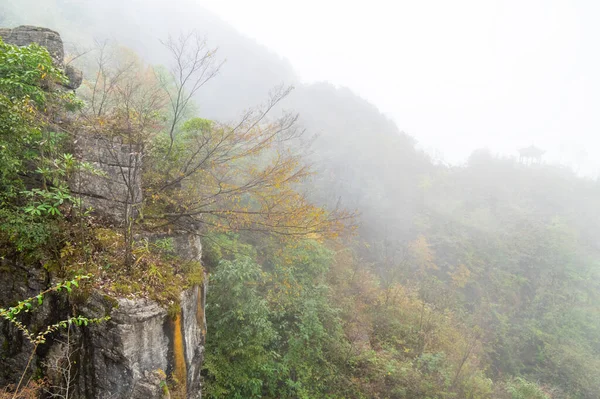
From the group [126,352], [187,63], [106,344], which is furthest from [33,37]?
[126,352]

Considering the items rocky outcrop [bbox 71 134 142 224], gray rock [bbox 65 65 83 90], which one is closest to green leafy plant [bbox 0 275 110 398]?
rocky outcrop [bbox 71 134 142 224]

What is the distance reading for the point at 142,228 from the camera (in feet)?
18.8

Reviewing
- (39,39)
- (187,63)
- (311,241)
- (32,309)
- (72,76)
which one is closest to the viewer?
(32,309)

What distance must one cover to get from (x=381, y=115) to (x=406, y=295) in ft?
115

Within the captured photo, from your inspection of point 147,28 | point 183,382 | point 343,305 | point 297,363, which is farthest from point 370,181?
point 147,28

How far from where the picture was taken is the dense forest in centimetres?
454

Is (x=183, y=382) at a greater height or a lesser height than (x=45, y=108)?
lesser

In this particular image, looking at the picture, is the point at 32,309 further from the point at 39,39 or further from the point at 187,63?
the point at 39,39

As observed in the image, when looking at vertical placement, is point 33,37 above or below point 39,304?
above

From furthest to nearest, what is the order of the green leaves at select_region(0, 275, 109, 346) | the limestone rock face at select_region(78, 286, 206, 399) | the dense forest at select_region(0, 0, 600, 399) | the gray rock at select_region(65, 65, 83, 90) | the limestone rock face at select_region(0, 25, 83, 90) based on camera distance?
the gray rock at select_region(65, 65, 83, 90)
the limestone rock face at select_region(0, 25, 83, 90)
the dense forest at select_region(0, 0, 600, 399)
the limestone rock face at select_region(78, 286, 206, 399)
the green leaves at select_region(0, 275, 109, 346)

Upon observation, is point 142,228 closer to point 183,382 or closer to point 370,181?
point 183,382

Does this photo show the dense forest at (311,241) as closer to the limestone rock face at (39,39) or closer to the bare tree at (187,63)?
the bare tree at (187,63)

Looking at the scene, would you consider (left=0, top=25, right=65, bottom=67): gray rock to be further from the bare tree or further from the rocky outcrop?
the rocky outcrop

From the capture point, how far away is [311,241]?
37.2 feet
